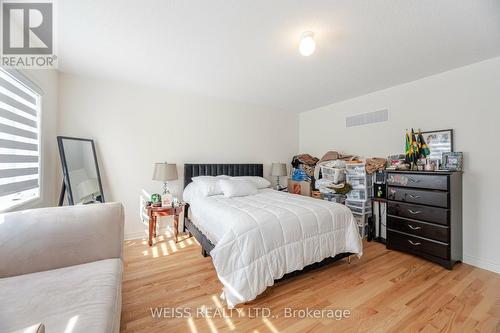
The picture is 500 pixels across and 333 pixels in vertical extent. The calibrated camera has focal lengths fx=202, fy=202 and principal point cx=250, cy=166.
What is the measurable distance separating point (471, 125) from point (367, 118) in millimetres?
1285

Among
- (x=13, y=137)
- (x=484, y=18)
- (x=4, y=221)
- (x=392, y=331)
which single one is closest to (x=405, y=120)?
(x=484, y=18)

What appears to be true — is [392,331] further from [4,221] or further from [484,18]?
[4,221]

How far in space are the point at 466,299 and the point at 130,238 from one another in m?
4.03

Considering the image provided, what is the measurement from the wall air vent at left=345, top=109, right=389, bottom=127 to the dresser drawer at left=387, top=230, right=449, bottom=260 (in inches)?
70.2

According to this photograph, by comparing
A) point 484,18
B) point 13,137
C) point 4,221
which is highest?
point 484,18

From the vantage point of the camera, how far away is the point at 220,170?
378 cm

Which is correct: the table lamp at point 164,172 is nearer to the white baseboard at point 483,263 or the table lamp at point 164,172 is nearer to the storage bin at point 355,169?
the storage bin at point 355,169

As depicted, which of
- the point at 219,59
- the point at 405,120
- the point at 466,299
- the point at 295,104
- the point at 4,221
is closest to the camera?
the point at 4,221

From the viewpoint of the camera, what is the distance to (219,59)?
2.39m

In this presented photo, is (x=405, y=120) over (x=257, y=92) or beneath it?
beneath

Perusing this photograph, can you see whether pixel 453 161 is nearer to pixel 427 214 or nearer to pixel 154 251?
pixel 427 214

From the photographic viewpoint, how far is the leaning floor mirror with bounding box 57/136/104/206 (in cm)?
246

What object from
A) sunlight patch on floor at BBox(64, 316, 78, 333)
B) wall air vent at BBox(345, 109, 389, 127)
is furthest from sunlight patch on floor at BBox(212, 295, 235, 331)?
wall air vent at BBox(345, 109, 389, 127)

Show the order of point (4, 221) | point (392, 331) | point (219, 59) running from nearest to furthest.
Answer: point (4, 221)
point (392, 331)
point (219, 59)
